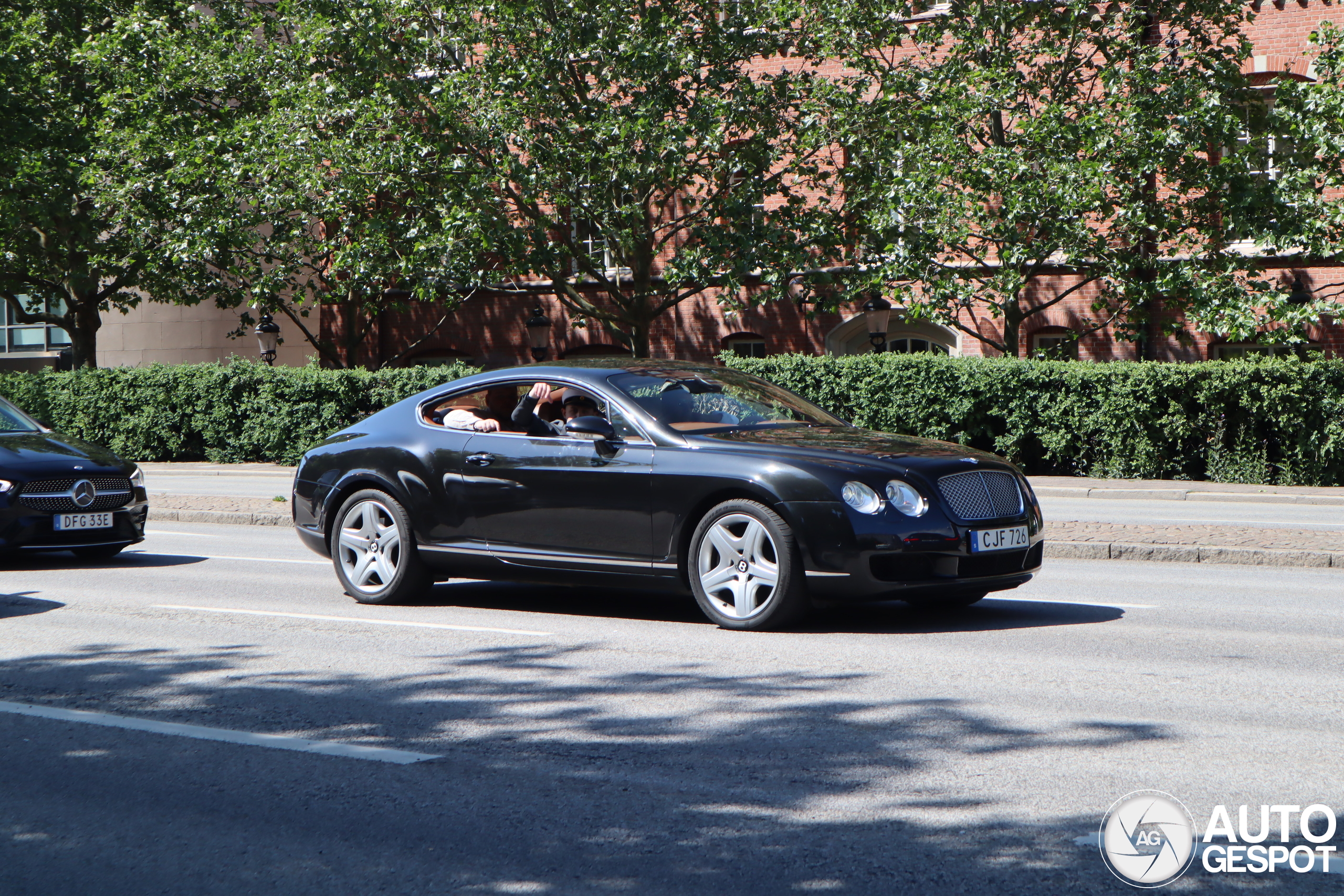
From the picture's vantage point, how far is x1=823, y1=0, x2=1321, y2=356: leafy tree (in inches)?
896

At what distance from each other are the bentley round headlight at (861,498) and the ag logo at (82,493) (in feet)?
22.9

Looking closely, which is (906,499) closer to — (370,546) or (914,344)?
(370,546)

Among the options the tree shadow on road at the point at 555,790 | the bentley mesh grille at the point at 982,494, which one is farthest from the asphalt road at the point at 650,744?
the bentley mesh grille at the point at 982,494

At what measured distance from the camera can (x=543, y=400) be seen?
895cm

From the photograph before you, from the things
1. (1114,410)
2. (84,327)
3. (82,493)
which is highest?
(84,327)

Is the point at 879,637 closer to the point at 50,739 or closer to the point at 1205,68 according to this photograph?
the point at 50,739

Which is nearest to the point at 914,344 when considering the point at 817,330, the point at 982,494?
the point at 817,330

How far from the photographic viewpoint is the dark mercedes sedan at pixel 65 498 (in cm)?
1126

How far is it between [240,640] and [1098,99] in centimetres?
1990

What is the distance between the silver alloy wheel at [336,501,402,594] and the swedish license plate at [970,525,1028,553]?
3.66m

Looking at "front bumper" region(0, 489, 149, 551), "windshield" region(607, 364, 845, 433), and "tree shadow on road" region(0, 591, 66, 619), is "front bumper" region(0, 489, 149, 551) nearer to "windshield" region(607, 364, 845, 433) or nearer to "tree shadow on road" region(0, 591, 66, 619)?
"tree shadow on road" region(0, 591, 66, 619)

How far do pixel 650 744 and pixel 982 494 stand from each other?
3131mm

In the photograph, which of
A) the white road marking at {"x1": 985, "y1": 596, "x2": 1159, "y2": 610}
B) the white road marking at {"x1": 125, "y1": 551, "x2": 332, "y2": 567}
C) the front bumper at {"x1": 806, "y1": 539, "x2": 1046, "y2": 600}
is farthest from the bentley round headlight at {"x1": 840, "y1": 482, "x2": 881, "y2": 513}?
the white road marking at {"x1": 125, "y1": 551, "x2": 332, "y2": 567}

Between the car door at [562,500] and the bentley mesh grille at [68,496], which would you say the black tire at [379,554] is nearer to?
the car door at [562,500]
